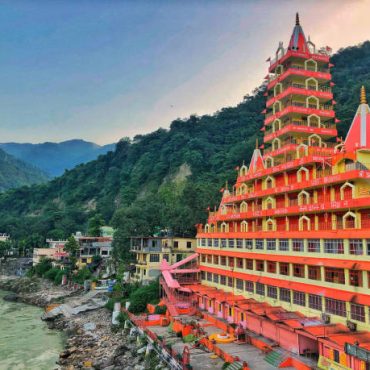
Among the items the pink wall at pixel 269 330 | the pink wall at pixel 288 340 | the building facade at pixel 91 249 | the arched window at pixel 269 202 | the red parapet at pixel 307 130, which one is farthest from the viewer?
the building facade at pixel 91 249

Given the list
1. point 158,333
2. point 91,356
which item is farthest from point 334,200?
point 91,356

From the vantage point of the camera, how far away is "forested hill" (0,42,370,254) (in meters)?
56.5

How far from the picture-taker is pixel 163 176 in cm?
10238

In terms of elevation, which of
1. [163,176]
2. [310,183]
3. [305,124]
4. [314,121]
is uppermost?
[163,176]

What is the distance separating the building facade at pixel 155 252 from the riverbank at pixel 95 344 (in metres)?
6.57

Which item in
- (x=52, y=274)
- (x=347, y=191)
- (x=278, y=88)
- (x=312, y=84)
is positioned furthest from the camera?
(x=52, y=274)

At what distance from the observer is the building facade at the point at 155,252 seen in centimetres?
4725

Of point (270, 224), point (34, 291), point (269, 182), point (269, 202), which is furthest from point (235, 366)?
point (34, 291)

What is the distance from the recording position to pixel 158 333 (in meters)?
30.7

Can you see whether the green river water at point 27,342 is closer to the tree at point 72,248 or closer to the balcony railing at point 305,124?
the tree at point 72,248

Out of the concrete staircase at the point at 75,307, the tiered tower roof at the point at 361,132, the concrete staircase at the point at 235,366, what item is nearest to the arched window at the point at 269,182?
the tiered tower roof at the point at 361,132

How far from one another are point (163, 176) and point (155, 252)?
5574 centimetres

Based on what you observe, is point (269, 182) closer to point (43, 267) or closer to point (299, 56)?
point (299, 56)

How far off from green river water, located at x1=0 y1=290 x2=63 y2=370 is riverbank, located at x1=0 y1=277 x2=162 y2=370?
114 cm
